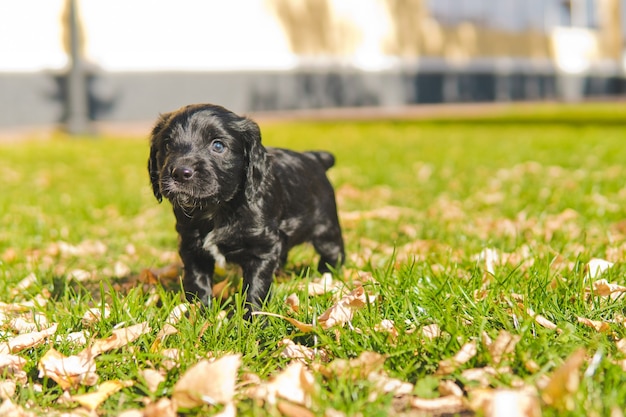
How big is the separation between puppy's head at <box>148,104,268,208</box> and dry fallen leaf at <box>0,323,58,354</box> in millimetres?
731

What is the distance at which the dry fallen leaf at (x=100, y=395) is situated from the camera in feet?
7.96

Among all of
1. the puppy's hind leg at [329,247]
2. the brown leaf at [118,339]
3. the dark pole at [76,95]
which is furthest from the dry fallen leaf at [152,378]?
the dark pole at [76,95]

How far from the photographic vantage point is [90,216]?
6.16 metres

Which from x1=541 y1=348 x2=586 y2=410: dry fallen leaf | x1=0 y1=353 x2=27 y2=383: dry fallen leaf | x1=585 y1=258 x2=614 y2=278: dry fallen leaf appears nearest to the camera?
x1=541 y1=348 x2=586 y2=410: dry fallen leaf

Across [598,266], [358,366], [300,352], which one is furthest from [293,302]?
[598,266]

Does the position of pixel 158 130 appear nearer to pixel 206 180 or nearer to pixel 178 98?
pixel 206 180

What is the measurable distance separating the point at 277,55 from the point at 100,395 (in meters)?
20.4

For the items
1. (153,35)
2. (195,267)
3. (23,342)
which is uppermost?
(153,35)

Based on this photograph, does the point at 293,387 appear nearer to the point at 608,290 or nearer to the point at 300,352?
the point at 300,352

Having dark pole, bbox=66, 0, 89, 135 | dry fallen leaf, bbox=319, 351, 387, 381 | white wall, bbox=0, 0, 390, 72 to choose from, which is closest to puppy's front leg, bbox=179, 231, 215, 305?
dry fallen leaf, bbox=319, 351, 387, 381

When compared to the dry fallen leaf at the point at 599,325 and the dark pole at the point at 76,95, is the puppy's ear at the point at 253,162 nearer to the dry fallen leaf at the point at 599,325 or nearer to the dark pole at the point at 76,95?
the dry fallen leaf at the point at 599,325

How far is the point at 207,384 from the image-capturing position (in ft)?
7.83

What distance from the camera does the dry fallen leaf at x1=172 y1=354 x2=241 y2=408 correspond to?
236 cm

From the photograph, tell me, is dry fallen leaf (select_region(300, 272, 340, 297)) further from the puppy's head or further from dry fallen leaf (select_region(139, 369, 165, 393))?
dry fallen leaf (select_region(139, 369, 165, 393))
